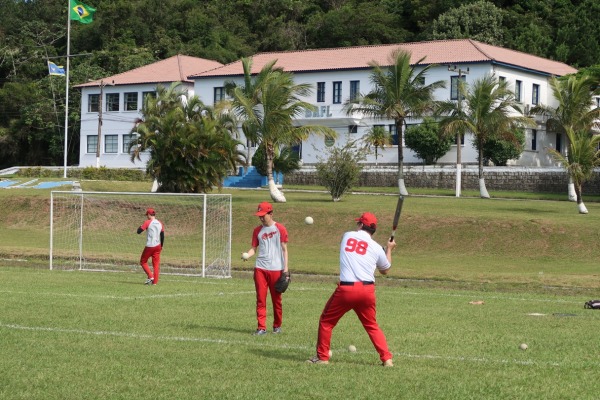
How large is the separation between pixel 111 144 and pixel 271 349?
7430cm

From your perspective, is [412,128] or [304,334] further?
[412,128]

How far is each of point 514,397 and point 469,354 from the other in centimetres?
303

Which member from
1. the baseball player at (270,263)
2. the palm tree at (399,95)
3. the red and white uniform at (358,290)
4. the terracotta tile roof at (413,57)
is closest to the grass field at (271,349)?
the red and white uniform at (358,290)

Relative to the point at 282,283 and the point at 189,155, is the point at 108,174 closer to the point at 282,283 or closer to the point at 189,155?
the point at 189,155

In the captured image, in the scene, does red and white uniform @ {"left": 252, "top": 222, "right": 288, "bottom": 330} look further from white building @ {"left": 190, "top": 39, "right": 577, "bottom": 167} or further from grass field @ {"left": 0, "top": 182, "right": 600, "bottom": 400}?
white building @ {"left": 190, "top": 39, "right": 577, "bottom": 167}

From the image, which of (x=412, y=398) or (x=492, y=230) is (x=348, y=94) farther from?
(x=412, y=398)

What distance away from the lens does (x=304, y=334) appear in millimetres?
15633

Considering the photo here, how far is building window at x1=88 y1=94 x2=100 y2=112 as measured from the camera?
288 ft

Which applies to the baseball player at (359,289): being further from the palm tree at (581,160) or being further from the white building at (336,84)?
the white building at (336,84)

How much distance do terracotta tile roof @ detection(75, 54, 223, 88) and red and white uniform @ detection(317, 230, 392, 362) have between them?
7169cm

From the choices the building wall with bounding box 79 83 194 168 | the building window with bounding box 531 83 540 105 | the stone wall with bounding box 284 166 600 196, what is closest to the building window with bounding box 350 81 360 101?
the stone wall with bounding box 284 166 600 196

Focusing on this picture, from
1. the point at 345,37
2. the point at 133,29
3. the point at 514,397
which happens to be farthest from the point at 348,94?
the point at 514,397

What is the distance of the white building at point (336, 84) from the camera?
71125 millimetres

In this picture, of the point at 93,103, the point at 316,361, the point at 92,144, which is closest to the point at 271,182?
the point at 316,361
